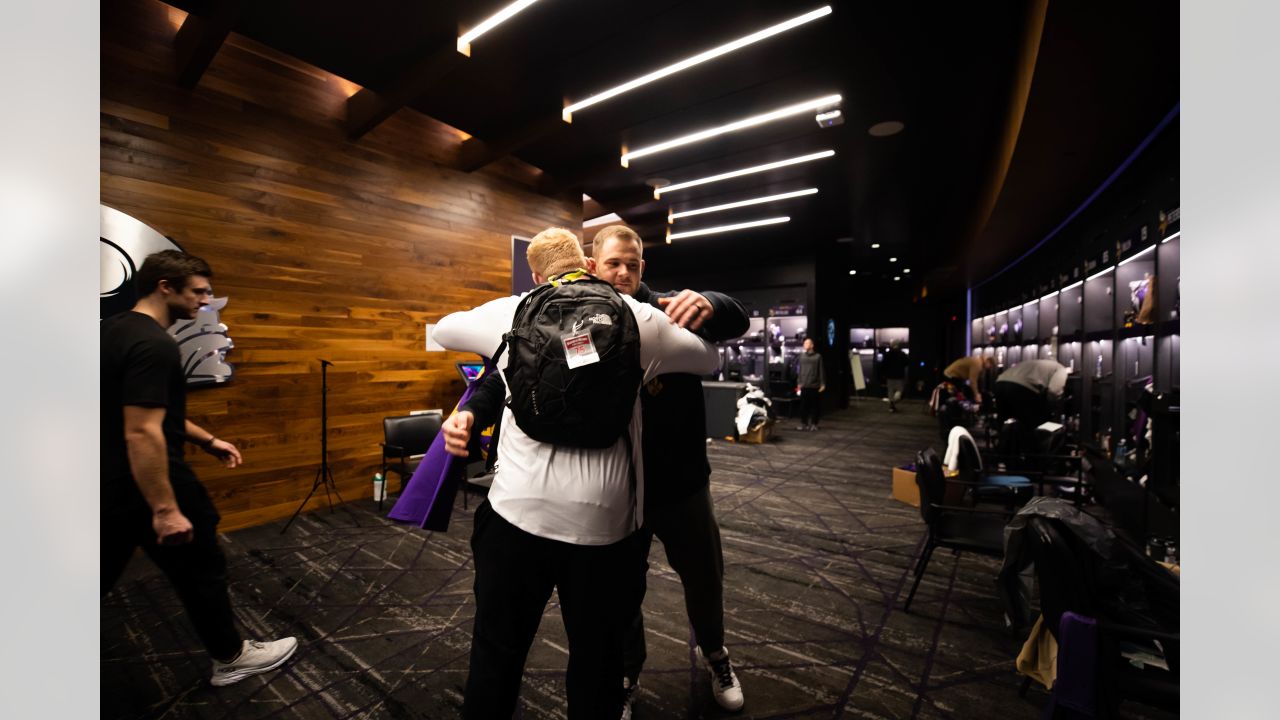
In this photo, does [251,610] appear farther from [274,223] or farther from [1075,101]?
[1075,101]

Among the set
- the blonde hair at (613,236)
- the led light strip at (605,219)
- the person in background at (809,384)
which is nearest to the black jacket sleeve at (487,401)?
the blonde hair at (613,236)

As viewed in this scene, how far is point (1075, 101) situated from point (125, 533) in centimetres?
560

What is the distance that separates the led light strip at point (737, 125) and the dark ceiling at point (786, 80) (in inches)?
3.9

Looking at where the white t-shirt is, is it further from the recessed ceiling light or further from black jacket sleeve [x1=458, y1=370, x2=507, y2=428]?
the recessed ceiling light

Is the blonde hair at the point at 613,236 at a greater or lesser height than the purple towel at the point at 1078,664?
greater

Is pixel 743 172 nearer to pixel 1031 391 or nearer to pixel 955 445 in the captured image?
pixel 955 445

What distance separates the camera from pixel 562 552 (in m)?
1.12

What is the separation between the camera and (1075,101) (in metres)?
3.35

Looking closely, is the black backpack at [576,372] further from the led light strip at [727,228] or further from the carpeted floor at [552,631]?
the led light strip at [727,228]

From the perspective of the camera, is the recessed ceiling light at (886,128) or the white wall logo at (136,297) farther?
the recessed ceiling light at (886,128)

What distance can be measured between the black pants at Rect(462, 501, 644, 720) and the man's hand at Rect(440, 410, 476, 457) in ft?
0.53

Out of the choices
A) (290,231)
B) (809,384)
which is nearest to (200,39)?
(290,231)

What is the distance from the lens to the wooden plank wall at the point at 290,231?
337cm
